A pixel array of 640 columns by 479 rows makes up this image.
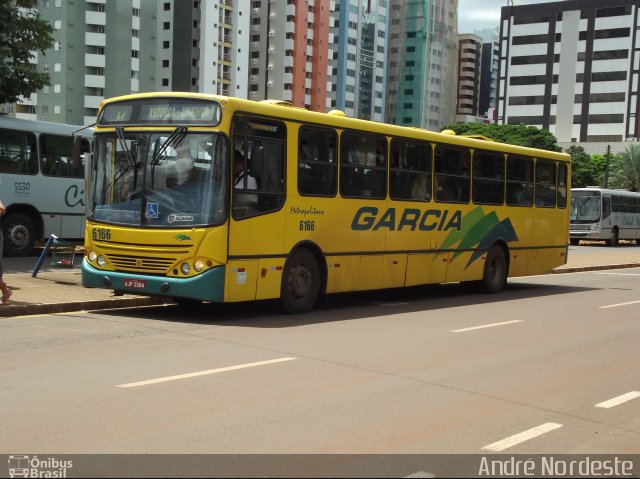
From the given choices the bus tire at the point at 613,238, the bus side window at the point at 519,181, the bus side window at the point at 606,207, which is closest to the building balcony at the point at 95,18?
the bus side window at the point at 606,207

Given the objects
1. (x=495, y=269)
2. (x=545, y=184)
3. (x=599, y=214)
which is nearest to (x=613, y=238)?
(x=599, y=214)

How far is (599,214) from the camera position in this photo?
4441 centimetres

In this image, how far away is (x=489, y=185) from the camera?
17.1 m

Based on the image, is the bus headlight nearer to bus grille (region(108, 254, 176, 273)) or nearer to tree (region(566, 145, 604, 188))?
bus grille (region(108, 254, 176, 273))

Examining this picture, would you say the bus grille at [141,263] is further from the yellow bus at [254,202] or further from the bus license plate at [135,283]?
the bus license plate at [135,283]

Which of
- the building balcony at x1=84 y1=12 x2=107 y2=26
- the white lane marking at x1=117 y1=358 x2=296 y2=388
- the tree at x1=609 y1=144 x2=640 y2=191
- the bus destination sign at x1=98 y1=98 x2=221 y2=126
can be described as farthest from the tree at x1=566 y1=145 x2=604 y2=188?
the white lane marking at x1=117 y1=358 x2=296 y2=388

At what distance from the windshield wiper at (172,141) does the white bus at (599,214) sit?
120 feet

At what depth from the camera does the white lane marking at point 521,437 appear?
18.9 ft

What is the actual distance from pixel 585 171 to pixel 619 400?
88.5m

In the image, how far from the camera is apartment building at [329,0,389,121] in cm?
13075

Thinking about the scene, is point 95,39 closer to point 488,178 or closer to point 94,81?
point 94,81

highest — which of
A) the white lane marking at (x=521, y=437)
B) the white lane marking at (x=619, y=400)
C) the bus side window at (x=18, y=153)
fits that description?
the bus side window at (x=18, y=153)

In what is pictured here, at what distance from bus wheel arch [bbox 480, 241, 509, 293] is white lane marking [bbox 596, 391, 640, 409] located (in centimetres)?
937

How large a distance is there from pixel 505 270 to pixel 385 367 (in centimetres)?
1001
